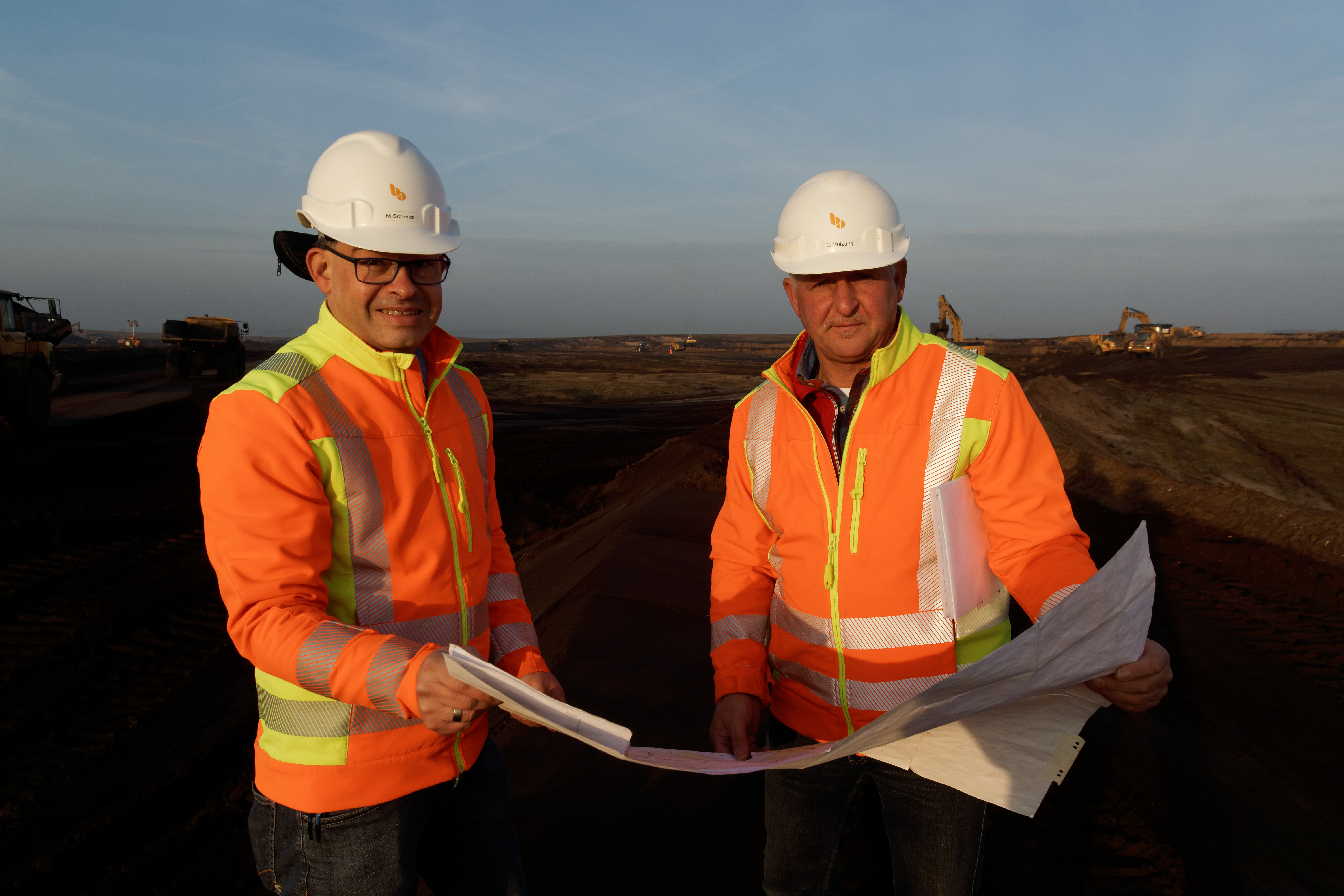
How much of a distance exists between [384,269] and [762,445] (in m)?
1.08

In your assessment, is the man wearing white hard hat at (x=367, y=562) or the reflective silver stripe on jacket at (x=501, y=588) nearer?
the man wearing white hard hat at (x=367, y=562)

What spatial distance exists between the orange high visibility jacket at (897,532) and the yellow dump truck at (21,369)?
15762 mm

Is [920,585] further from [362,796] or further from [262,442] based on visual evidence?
[262,442]

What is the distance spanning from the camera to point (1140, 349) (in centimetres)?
3275

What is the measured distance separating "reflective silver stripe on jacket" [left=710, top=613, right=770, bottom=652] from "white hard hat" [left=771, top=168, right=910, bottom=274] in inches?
38.2

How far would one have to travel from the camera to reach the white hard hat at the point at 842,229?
77.7 inches

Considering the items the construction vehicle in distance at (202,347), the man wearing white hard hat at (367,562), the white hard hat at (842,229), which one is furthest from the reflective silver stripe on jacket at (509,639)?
the construction vehicle in distance at (202,347)

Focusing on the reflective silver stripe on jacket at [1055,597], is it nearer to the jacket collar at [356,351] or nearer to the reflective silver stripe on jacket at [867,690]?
the reflective silver stripe on jacket at [867,690]

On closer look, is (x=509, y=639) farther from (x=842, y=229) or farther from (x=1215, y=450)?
(x=1215, y=450)

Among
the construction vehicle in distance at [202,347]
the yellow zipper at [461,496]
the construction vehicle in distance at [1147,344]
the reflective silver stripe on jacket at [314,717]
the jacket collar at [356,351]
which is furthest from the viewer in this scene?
the construction vehicle in distance at [1147,344]

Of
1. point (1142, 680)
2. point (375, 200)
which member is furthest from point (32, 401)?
point (1142, 680)

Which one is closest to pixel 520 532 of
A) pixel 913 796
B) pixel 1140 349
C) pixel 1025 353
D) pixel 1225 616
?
pixel 1225 616

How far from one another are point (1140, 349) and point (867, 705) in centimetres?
3735

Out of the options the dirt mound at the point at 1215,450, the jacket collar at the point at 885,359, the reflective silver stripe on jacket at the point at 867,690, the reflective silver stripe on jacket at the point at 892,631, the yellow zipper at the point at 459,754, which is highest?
the jacket collar at the point at 885,359
